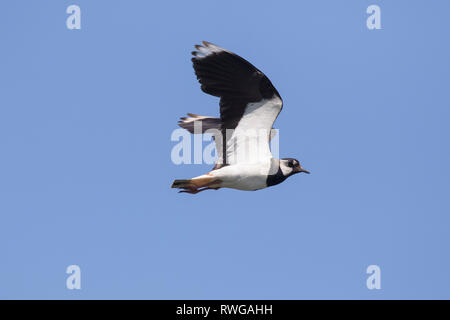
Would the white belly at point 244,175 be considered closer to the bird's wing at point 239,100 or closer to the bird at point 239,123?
the bird at point 239,123

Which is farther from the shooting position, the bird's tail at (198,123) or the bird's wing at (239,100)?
the bird's tail at (198,123)

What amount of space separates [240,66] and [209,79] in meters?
0.50

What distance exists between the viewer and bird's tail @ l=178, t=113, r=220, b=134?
41.1ft

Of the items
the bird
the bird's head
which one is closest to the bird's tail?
the bird

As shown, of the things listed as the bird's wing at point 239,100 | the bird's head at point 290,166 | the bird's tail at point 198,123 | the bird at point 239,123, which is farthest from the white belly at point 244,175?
the bird's tail at point 198,123

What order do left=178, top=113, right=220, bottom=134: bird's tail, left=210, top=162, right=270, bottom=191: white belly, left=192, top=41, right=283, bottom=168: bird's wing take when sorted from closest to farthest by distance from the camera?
left=192, top=41, right=283, bottom=168: bird's wing
left=210, top=162, right=270, bottom=191: white belly
left=178, top=113, right=220, bottom=134: bird's tail

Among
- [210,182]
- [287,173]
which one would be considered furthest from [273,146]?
[210,182]

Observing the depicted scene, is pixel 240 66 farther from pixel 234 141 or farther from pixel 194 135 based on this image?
pixel 194 135

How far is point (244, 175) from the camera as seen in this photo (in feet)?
36.0

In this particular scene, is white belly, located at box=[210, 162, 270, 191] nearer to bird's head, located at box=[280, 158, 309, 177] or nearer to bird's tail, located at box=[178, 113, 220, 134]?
bird's head, located at box=[280, 158, 309, 177]

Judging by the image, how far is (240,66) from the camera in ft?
35.2

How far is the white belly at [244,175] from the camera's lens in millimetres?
10961

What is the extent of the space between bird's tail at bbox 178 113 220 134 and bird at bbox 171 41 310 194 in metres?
1.06
